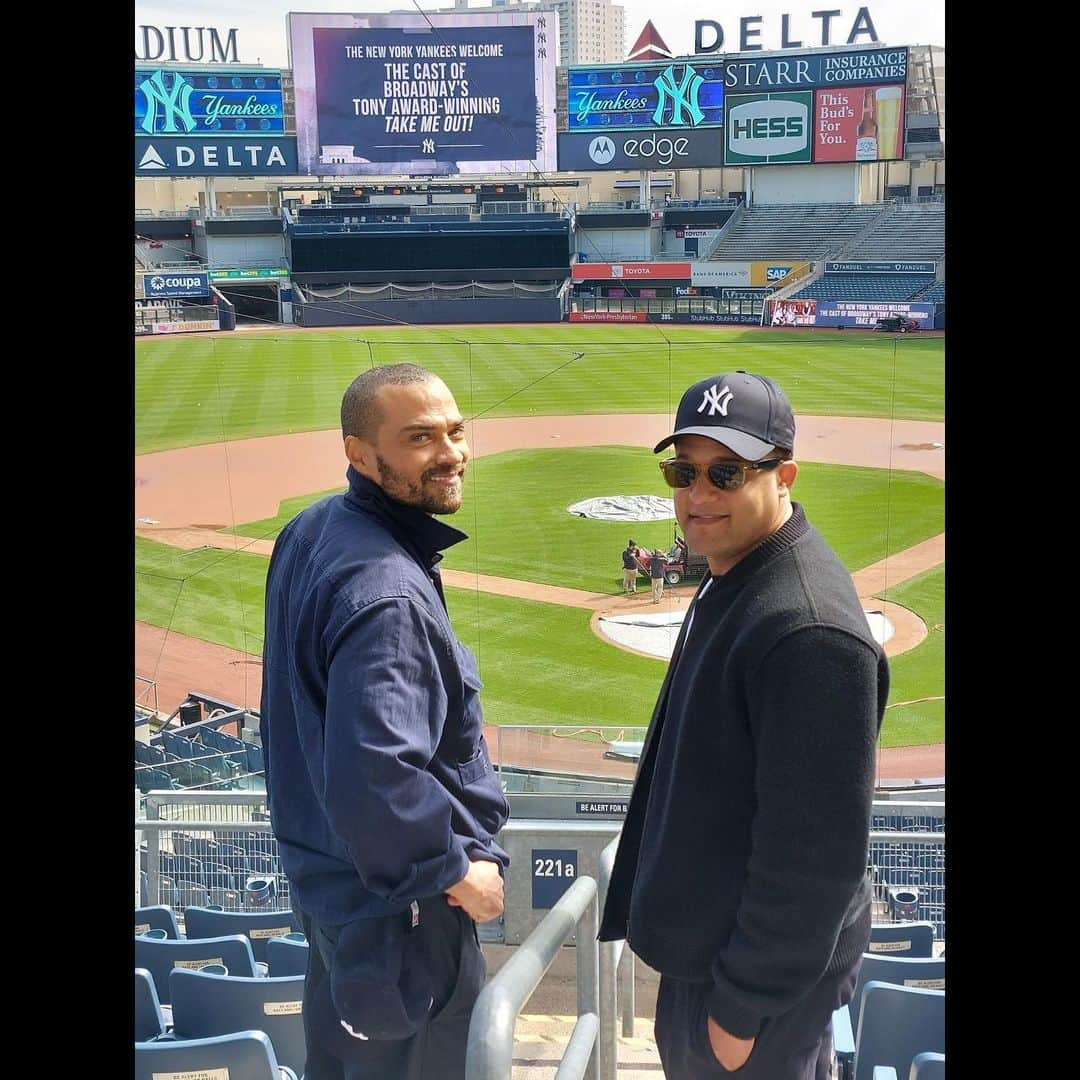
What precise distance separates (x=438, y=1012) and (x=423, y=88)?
18734 mm

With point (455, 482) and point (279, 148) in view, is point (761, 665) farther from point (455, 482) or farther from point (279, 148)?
point (279, 148)

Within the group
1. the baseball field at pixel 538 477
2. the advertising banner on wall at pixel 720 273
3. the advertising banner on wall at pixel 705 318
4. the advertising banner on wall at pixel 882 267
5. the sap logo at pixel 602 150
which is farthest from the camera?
the advertising banner on wall at pixel 720 273

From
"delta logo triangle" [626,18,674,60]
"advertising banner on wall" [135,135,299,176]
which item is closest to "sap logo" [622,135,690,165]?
"delta logo triangle" [626,18,674,60]

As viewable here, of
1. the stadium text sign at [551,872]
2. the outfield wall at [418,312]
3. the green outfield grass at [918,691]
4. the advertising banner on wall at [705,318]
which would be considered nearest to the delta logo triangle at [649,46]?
the advertising banner on wall at [705,318]

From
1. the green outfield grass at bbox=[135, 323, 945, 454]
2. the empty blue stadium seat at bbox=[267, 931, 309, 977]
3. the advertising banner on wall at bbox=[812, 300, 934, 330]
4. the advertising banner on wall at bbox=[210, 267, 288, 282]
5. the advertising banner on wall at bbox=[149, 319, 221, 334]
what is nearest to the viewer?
the empty blue stadium seat at bbox=[267, 931, 309, 977]

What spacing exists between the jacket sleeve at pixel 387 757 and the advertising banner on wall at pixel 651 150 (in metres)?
22.8

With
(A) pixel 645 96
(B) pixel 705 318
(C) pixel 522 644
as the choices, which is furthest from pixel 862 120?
(C) pixel 522 644

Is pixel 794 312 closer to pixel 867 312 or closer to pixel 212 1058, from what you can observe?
pixel 867 312

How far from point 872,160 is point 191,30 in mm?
13861

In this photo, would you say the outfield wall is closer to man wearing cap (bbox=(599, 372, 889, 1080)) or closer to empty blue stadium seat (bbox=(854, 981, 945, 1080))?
empty blue stadium seat (bbox=(854, 981, 945, 1080))

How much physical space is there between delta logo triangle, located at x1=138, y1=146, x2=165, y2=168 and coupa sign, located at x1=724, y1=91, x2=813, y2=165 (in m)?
10.3

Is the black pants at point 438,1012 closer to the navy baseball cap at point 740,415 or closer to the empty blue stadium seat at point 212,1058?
the empty blue stadium seat at point 212,1058

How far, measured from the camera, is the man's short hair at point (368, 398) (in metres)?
1.56

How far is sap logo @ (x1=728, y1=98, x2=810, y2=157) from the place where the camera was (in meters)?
23.0
